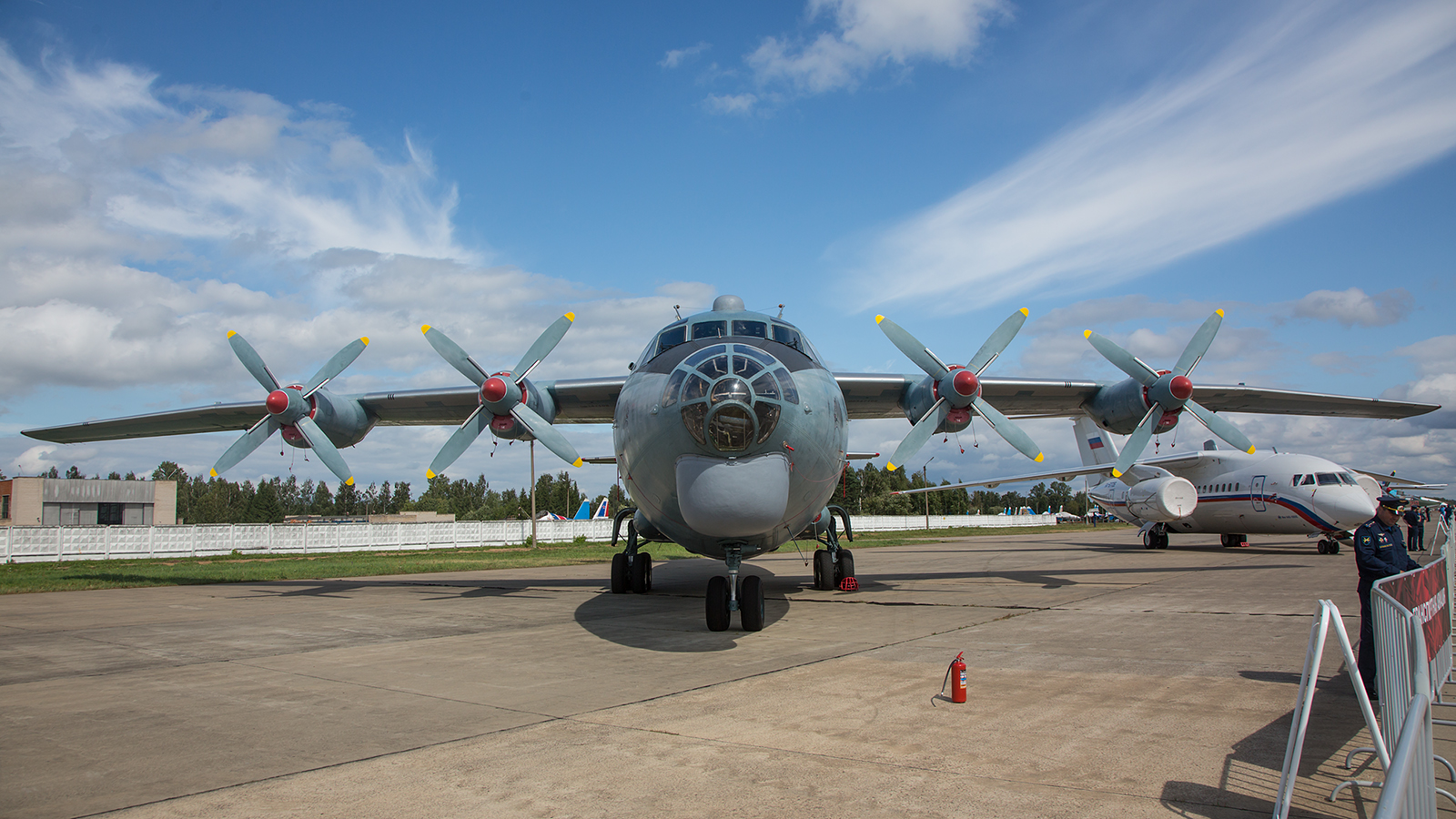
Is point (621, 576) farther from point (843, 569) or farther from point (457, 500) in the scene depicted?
point (457, 500)

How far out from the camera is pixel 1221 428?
15.5 meters

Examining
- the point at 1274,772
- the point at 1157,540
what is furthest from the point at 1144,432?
the point at 1157,540

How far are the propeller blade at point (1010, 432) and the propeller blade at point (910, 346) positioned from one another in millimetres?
913

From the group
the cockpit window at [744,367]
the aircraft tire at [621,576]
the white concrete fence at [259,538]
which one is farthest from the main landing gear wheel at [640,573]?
the white concrete fence at [259,538]

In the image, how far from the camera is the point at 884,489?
9469 centimetres

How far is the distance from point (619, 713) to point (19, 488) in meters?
71.3

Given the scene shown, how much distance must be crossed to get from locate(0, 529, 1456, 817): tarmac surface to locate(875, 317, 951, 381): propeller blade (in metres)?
4.73

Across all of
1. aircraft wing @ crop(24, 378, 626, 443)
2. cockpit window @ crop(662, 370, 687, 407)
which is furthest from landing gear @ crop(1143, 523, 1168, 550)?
cockpit window @ crop(662, 370, 687, 407)

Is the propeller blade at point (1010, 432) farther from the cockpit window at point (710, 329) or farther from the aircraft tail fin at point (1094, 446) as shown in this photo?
the aircraft tail fin at point (1094, 446)

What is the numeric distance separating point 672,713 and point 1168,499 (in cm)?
2696

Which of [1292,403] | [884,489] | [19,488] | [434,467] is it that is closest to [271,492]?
[19,488]

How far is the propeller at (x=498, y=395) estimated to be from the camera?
14.9 m

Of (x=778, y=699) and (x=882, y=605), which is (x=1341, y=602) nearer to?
(x=882, y=605)

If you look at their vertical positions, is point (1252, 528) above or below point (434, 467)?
below
